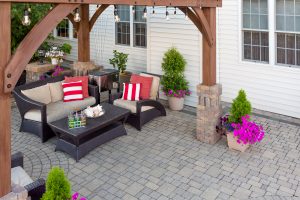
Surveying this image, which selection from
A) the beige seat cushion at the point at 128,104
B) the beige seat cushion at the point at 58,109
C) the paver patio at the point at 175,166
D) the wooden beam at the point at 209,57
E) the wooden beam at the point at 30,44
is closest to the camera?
the wooden beam at the point at 30,44

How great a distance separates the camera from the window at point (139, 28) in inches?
487

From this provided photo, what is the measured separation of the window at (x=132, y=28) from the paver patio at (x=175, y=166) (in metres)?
4.75

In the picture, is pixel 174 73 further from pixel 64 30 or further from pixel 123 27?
pixel 64 30

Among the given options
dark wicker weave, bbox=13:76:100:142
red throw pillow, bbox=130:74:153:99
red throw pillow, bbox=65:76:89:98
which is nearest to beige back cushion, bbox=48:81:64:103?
red throw pillow, bbox=65:76:89:98

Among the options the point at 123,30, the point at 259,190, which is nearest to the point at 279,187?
the point at 259,190

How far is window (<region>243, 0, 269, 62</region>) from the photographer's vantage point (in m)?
9.21

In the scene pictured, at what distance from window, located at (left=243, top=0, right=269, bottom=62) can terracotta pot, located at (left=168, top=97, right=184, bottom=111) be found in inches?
88.3

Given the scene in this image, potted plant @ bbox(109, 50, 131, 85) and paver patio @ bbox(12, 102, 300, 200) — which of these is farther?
potted plant @ bbox(109, 50, 131, 85)

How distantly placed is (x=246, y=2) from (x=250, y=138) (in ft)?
13.3

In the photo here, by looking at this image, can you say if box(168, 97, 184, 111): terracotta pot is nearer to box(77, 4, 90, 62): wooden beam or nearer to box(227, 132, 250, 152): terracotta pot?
box(227, 132, 250, 152): terracotta pot

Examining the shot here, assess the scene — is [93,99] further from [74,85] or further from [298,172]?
[298,172]

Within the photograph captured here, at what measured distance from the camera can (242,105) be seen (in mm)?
7391

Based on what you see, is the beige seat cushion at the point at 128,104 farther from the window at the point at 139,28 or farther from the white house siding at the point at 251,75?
the window at the point at 139,28

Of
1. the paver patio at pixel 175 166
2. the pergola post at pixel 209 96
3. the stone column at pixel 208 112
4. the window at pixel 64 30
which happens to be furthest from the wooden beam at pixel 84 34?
the window at pixel 64 30
